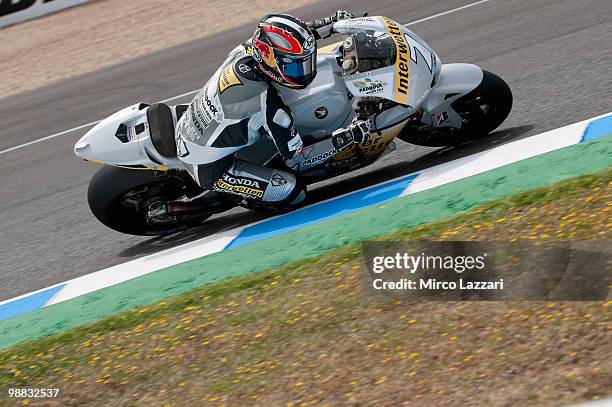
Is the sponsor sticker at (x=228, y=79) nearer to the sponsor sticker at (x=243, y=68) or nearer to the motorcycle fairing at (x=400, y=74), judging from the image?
the sponsor sticker at (x=243, y=68)

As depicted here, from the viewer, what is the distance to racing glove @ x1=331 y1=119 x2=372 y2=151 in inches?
279

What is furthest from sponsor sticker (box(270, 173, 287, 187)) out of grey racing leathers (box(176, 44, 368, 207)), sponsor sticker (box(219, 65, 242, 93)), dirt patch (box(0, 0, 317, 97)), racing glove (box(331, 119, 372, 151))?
dirt patch (box(0, 0, 317, 97))

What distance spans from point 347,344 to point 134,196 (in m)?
3.40

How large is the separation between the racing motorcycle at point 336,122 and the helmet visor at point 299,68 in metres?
0.39

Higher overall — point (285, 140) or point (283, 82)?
point (283, 82)

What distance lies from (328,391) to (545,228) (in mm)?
1603

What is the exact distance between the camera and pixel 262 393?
15.5ft

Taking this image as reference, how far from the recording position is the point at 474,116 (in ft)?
24.6

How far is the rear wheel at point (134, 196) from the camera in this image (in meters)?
7.70

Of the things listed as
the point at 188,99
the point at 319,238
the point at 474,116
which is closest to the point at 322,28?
the point at 474,116

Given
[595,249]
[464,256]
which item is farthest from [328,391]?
[595,249]

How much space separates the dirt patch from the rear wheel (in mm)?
8175

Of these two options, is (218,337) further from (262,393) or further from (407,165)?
(407,165)

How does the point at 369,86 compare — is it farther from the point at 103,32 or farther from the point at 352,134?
the point at 103,32
